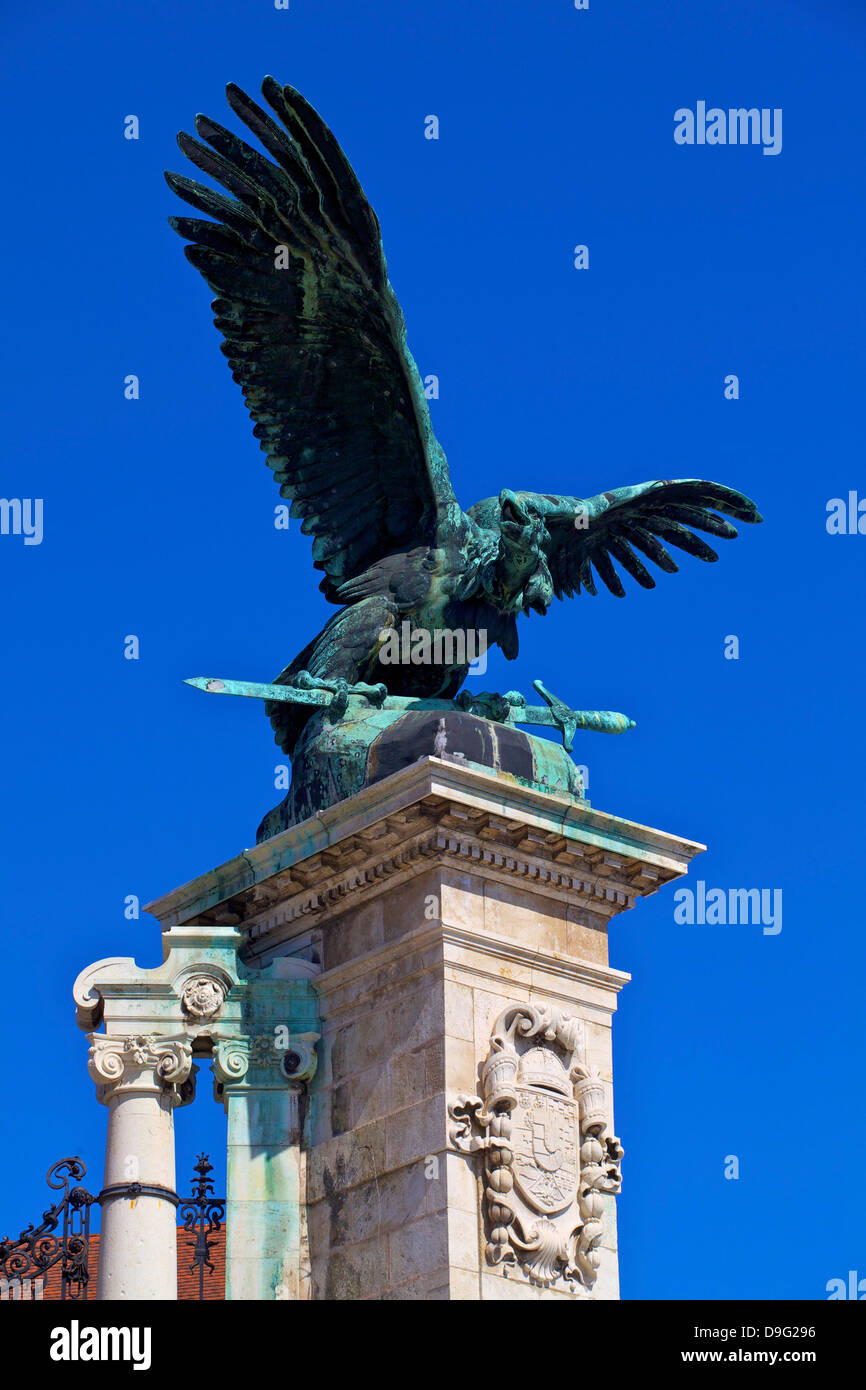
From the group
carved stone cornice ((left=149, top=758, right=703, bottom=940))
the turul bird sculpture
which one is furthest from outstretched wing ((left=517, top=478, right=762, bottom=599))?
carved stone cornice ((left=149, top=758, right=703, bottom=940))

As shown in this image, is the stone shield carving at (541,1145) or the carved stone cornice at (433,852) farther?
the carved stone cornice at (433,852)

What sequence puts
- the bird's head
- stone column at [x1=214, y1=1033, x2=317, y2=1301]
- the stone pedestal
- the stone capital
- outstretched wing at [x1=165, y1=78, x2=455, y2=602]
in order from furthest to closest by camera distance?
outstretched wing at [x1=165, y1=78, x2=455, y2=602], the bird's head, the stone capital, stone column at [x1=214, y1=1033, x2=317, y2=1301], the stone pedestal

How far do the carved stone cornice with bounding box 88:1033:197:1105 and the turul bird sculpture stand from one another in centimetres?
250

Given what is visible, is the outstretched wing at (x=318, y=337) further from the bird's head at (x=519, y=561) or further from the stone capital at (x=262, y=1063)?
the stone capital at (x=262, y=1063)

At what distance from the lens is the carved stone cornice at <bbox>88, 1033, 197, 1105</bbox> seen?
1658cm

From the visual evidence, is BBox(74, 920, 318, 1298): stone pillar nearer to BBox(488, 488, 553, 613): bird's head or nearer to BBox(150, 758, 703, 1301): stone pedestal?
BBox(150, 758, 703, 1301): stone pedestal

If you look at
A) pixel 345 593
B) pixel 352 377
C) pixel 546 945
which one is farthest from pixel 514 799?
pixel 352 377

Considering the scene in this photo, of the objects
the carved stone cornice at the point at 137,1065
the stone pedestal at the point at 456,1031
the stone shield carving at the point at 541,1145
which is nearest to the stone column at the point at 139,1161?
the carved stone cornice at the point at 137,1065

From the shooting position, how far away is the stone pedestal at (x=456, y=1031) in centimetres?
1582

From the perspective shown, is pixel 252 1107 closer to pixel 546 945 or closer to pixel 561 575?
pixel 546 945

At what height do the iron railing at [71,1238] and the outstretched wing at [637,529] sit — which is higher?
the outstretched wing at [637,529]

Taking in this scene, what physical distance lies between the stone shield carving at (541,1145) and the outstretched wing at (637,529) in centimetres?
427
